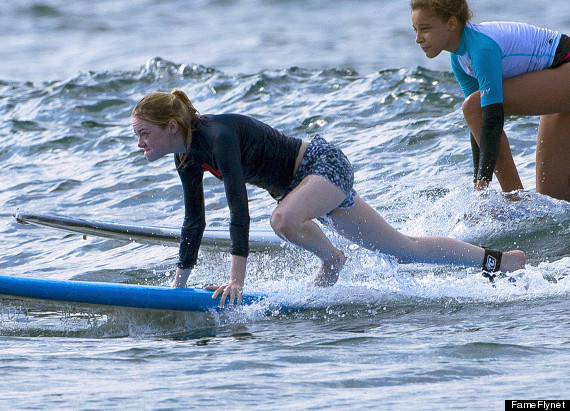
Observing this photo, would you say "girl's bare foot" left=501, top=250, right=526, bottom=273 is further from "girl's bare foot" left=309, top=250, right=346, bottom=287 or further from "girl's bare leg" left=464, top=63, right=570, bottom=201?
"girl's bare foot" left=309, top=250, right=346, bottom=287

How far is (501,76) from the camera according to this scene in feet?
17.9

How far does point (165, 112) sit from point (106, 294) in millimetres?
1100

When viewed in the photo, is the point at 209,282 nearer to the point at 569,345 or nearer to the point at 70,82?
the point at 569,345

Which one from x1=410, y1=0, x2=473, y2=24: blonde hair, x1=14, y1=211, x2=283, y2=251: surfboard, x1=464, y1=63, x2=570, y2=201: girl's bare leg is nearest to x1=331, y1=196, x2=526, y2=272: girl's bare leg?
x1=464, y1=63, x2=570, y2=201: girl's bare leg

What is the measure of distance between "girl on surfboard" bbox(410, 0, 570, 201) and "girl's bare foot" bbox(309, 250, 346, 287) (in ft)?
3.71

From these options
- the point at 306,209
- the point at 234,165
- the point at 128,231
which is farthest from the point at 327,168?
the point at 128,231

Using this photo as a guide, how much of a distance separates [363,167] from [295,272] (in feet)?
10.6

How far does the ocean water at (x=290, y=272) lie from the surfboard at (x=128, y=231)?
0.47 ft

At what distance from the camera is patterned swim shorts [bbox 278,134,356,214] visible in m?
4.80

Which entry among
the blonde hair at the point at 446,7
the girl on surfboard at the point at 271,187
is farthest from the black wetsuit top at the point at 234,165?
the blonde hair at the point at 446,7

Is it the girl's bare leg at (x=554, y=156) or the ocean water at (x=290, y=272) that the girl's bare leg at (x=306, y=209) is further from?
the girl's bare leg at (x=554, y=156)

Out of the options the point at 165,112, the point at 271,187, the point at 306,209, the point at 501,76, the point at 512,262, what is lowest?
the point at 512,262

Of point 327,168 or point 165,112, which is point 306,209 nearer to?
point 327,168

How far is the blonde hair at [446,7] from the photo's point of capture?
5.20m
